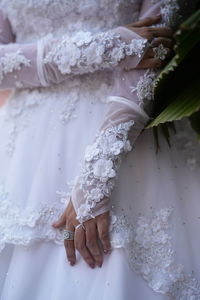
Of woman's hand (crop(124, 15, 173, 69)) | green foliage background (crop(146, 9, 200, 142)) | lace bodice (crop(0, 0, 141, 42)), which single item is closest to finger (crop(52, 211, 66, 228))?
green foliage background (crop(146, 9, 200, 142))

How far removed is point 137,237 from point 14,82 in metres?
0.51

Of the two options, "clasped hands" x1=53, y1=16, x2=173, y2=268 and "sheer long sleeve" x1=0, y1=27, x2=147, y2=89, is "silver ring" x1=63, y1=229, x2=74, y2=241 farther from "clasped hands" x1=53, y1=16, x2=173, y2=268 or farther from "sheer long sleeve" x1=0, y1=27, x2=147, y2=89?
"sheer long sleeve" x1=0, y1=27, x2=147, y2=89

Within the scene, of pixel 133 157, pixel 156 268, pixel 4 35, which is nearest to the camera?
pixel 156 268

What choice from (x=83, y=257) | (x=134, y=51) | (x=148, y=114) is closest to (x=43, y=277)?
(x=83, y=257)

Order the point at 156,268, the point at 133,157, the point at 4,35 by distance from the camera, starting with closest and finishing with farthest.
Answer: the point at 156,268 → the point at 133,157 → the point at 4,35

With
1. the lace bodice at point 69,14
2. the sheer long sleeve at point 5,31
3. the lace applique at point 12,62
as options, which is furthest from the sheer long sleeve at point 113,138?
the sheer long sleeve at point 5,31

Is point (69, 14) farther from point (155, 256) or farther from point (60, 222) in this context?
point (155, 256)

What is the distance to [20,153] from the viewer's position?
1025mm

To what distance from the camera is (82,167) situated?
89 cm

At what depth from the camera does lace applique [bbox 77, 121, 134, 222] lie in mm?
855

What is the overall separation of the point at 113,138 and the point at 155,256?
272mm

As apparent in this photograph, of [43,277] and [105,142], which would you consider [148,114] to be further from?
[43,277]

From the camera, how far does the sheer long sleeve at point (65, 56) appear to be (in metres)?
0.93

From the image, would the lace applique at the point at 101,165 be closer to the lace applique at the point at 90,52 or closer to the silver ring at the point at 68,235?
the silver ring at the point at 68,235
